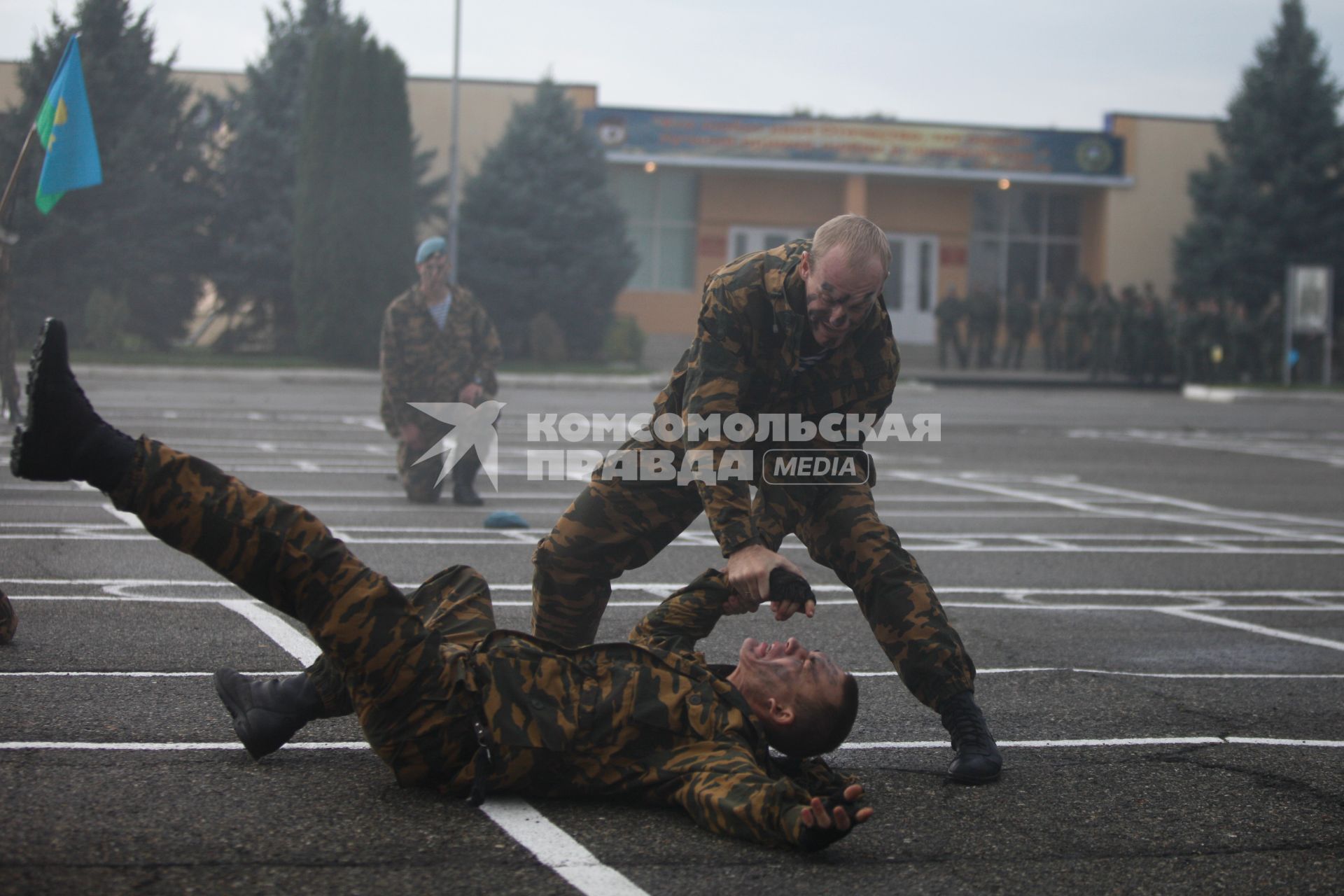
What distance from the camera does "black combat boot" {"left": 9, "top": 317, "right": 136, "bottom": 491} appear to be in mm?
3625

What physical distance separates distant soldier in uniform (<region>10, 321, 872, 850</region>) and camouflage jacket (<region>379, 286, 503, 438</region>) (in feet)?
23.5

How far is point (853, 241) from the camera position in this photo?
456cm

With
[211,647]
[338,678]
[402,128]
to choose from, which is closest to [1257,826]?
[338,678]

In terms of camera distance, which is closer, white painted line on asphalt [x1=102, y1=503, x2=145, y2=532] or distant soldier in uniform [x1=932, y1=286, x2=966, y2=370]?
white painted line on asphalt [x1=102, y1=503, x2=145, y2=532]

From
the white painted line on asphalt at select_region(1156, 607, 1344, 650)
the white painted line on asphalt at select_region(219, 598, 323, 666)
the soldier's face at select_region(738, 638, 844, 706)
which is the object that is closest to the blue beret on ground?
the white painted line on asphalt at select_region(219, 598, 323, 666)

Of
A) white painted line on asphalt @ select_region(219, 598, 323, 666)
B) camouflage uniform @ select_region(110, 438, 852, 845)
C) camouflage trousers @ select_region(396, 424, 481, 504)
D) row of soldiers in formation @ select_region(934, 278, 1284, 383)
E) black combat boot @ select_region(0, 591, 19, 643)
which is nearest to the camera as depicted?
camouflage uniform @ select_region(110, 438, 852, 845)

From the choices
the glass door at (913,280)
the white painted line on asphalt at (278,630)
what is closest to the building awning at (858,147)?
the glass door at (913,280)

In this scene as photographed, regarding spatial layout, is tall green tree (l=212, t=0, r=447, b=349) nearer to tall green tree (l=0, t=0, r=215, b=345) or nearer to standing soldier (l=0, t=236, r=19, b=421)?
tall green tree (l=0, t=0, r=215, b=345)

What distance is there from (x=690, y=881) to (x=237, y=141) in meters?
33.4

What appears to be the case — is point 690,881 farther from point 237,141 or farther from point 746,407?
point 237,141

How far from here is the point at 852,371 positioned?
510 centimetres

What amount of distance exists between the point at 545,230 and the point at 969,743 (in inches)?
1247

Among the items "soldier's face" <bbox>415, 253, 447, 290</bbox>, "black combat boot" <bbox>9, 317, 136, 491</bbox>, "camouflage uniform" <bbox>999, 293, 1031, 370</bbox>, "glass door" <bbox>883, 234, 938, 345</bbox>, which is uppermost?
"glass door" <bbox>883, 234, 938, 345</bbox>

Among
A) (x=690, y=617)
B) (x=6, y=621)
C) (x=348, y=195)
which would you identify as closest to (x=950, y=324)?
(x=348, y=195)
